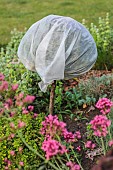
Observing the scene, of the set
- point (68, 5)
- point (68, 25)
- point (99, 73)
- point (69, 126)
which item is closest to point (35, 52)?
point (68, 25)

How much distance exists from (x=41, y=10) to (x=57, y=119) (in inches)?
254

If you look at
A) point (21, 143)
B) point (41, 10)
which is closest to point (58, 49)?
point (21, 143)

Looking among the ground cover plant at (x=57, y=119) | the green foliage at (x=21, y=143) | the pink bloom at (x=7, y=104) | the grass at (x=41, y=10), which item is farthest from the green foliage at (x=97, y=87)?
the grass at (x=41, y=10)

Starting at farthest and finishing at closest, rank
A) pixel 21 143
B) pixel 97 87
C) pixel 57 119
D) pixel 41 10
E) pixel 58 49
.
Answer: pixel 41 10 → pixel 97 87 → pixel 58 49 → pixel 21 143 → pixel 57 119

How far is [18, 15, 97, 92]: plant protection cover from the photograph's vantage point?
3.55 meters

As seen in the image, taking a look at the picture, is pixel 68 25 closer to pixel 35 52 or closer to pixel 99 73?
pixel 35 52

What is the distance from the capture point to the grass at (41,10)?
8.30 m

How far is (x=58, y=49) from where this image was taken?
11.7ft

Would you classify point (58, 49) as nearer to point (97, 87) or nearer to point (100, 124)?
point (97, 87)

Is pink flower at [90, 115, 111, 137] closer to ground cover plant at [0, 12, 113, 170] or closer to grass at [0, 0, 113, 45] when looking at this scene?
ground cover plant at [0, 12, 113, 170]

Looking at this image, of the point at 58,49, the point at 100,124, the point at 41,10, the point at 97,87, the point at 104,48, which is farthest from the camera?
the point at 41,10

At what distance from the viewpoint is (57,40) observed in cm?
359

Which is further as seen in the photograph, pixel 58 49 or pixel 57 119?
pixel 58 49

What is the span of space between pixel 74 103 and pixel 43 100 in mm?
305
